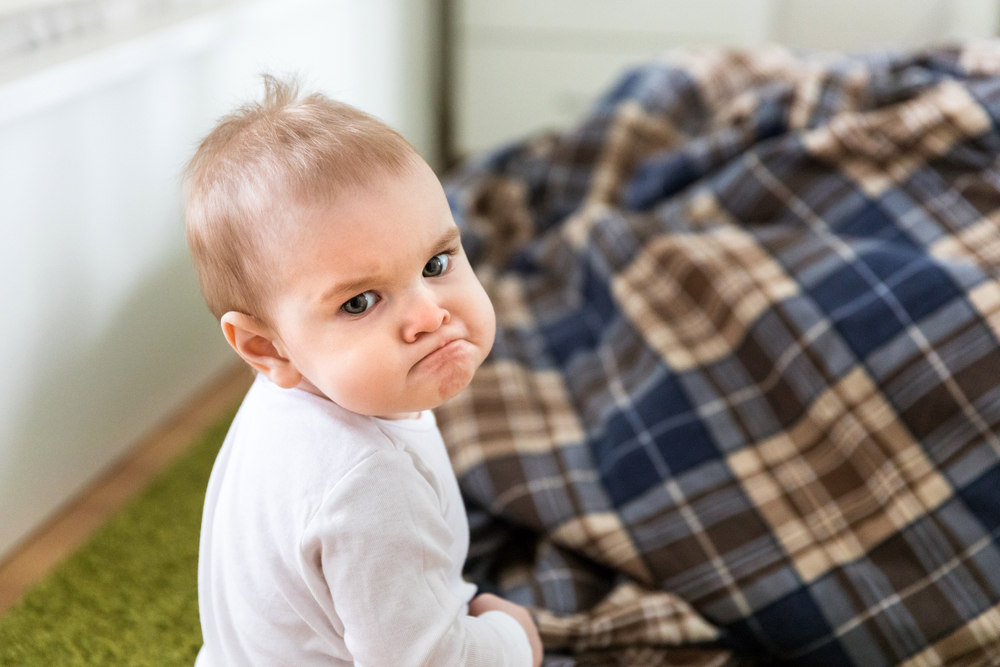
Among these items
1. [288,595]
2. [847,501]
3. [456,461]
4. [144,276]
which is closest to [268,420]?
[288,595]

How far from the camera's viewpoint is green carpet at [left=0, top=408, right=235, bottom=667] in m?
0.98

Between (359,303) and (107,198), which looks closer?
(359,303)

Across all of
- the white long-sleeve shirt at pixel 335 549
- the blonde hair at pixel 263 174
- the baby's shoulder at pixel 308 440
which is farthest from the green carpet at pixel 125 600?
the blonde hair at pixel 263 174

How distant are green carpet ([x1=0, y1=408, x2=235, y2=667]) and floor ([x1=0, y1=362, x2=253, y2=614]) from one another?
28mm

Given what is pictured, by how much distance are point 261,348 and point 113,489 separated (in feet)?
2.52

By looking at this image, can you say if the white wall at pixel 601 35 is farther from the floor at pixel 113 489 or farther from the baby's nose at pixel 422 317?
the baby's nose at pixel 422 317

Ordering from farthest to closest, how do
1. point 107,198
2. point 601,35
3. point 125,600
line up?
point 601,35
point 107,198
point 125,600

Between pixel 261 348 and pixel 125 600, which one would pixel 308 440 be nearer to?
pixel 261 348

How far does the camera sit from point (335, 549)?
0.59 meters

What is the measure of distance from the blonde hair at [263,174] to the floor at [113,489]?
2.28ft

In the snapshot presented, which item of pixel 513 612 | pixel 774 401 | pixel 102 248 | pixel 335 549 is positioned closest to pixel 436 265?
pixel 335 549

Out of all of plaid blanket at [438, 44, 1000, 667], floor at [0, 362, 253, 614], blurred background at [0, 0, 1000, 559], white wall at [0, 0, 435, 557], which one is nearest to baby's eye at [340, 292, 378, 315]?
blurred background at [0, 0, 1000, 559]

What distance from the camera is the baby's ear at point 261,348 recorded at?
624 millimetres

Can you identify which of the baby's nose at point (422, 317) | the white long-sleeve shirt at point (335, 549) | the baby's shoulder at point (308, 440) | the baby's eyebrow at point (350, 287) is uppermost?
the baby's eyebrow at point (350, 287)
